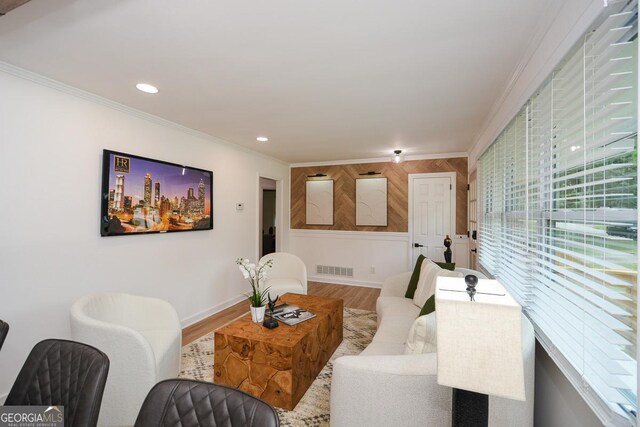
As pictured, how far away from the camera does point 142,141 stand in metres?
2.99

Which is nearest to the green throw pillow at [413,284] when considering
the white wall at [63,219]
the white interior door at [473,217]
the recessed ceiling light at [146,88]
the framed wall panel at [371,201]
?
the white interior door at [473,217]

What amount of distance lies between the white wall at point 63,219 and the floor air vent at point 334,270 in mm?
2671

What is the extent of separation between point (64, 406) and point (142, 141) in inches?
102

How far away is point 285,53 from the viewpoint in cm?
183

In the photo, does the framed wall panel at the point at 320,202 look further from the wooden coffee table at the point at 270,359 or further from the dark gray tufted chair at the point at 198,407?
the dark gray tufted chair at the point at 198,407

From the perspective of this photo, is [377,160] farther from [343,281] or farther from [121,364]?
[121,364]

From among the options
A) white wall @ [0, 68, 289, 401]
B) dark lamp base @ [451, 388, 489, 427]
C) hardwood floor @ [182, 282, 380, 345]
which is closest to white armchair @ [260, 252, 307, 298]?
hardwood floor @ [182, 282, 380, 345]

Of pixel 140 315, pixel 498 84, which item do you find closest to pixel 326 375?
pixel 140 315

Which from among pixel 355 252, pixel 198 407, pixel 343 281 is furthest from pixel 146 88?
pixel 343 281

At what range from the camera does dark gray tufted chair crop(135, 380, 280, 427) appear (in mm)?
816

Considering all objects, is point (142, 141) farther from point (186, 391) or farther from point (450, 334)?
point (450, 334)

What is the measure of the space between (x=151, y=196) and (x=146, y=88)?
3.72ft

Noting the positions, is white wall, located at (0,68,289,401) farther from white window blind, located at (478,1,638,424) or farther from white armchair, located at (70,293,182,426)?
Answer: white window blind, located at (478,1,638,424)

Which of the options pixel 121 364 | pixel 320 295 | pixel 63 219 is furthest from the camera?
pixel 320 295
